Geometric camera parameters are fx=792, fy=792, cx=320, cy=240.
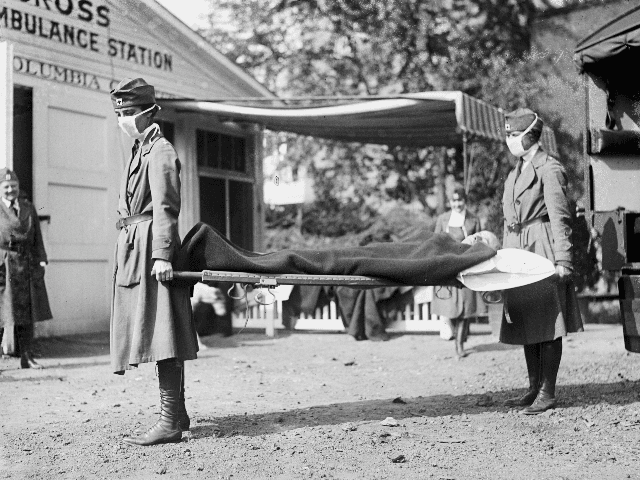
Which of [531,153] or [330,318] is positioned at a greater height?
[531,153]

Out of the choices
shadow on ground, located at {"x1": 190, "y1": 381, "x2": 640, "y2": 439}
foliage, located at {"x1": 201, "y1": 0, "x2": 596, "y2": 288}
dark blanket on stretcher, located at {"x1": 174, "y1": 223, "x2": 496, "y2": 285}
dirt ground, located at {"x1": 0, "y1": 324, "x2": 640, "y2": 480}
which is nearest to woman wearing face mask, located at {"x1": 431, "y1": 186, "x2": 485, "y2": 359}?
dirt ground, located at {"x1": 0, "y1": 324, "x2": 640, "y2": 480}

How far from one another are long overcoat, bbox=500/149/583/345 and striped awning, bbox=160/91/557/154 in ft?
11.9

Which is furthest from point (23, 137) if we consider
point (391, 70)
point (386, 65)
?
point (391, 70)

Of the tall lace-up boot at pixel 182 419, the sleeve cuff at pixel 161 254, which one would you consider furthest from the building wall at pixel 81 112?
the sleeve cuff at pixel 161 254

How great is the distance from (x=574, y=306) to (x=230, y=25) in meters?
14.5

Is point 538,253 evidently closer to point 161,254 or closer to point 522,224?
point 522,224

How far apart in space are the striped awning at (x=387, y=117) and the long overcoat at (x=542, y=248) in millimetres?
3620

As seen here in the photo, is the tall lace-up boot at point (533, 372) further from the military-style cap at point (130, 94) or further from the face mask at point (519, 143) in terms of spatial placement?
the military-style cap at point (130, 94)

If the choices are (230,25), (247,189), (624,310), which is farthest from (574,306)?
(230,25)

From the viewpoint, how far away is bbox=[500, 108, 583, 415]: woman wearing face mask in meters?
5.28

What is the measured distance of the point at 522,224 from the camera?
218 inches

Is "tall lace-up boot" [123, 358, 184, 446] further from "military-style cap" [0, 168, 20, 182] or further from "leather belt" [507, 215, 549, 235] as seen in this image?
"military-style cap" [0, 168, 20, 182]

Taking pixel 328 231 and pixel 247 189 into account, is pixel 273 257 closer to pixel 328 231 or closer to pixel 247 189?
pixel 247 189

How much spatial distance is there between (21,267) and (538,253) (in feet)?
16.8
